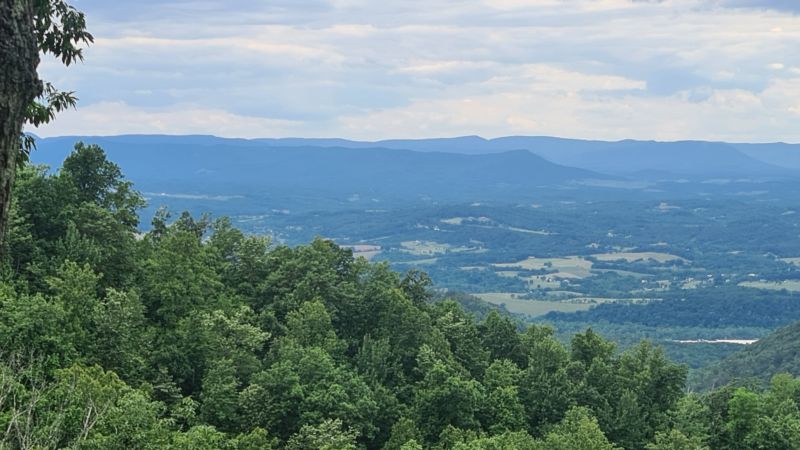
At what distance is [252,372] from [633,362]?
24.8 metres

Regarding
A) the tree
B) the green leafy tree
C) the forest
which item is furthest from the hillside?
the tree

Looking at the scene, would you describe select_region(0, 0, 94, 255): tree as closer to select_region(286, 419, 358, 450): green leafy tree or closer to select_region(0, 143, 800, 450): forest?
select_region(0, 143, 800, 450): forest

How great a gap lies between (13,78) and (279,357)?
3633 centimetres

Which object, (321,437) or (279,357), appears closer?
(321,437)

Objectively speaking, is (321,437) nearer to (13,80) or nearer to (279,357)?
(279,357)

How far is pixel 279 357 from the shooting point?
42094mm

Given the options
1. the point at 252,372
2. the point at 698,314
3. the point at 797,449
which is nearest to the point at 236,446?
the point at 252,372

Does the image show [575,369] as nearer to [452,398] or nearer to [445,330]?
[445,330]

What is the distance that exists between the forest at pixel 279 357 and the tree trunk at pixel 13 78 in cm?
1754

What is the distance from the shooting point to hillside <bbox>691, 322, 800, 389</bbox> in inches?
3906

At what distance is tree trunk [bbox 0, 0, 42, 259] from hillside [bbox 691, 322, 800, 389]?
94988 millimetres

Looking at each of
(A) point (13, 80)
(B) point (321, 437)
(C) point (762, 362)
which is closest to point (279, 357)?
(B) point (321, 437)

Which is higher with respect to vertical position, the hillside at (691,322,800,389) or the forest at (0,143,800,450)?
the forest at (0,143,800,450)

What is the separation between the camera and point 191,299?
138 ft
